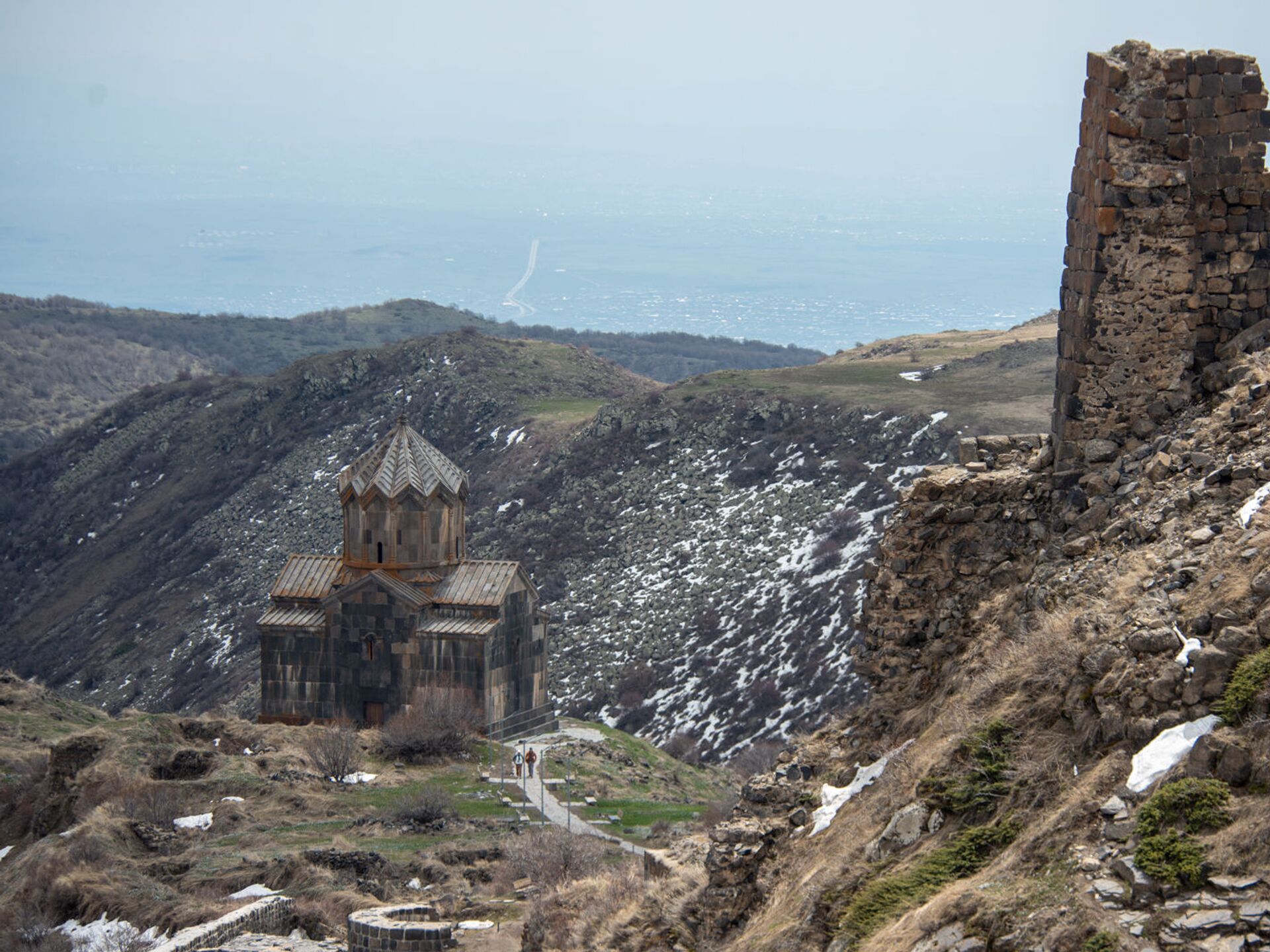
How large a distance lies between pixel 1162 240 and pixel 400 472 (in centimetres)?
1962

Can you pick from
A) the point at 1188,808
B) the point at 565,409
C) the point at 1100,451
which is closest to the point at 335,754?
the point at 1100,451

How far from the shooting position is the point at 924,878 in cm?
739

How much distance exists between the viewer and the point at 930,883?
7.31 meters

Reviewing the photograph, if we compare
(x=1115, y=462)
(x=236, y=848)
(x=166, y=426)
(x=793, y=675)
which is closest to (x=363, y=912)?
(x=236, y=848)

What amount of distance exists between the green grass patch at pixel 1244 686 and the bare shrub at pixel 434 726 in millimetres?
18467

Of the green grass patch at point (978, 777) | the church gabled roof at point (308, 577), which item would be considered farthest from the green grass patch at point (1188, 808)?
the church gabled roof at point (308, 577)

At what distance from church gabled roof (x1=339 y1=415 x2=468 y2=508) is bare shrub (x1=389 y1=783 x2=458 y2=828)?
7.70 m

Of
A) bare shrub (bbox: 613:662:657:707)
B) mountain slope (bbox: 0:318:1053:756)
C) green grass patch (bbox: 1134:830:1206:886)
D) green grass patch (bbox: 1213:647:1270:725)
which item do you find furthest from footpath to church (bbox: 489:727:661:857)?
green grass patch (bbox: 1134:830:1206:886)

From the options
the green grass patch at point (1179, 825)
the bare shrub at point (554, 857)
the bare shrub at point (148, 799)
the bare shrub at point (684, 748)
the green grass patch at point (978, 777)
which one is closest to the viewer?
the green grass patch at point (1179, 825)

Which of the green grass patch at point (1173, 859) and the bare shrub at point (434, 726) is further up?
the green grass patch at point (1173, 859)

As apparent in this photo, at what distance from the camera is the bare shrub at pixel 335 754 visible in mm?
22531

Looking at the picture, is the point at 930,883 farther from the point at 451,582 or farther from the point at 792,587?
the point at 792,587

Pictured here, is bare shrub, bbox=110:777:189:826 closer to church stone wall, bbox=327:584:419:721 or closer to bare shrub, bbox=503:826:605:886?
bare shrub, bbox=503:826:605:886

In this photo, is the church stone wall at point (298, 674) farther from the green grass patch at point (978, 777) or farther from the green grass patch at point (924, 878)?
the green grass patch at point (924, 878)
